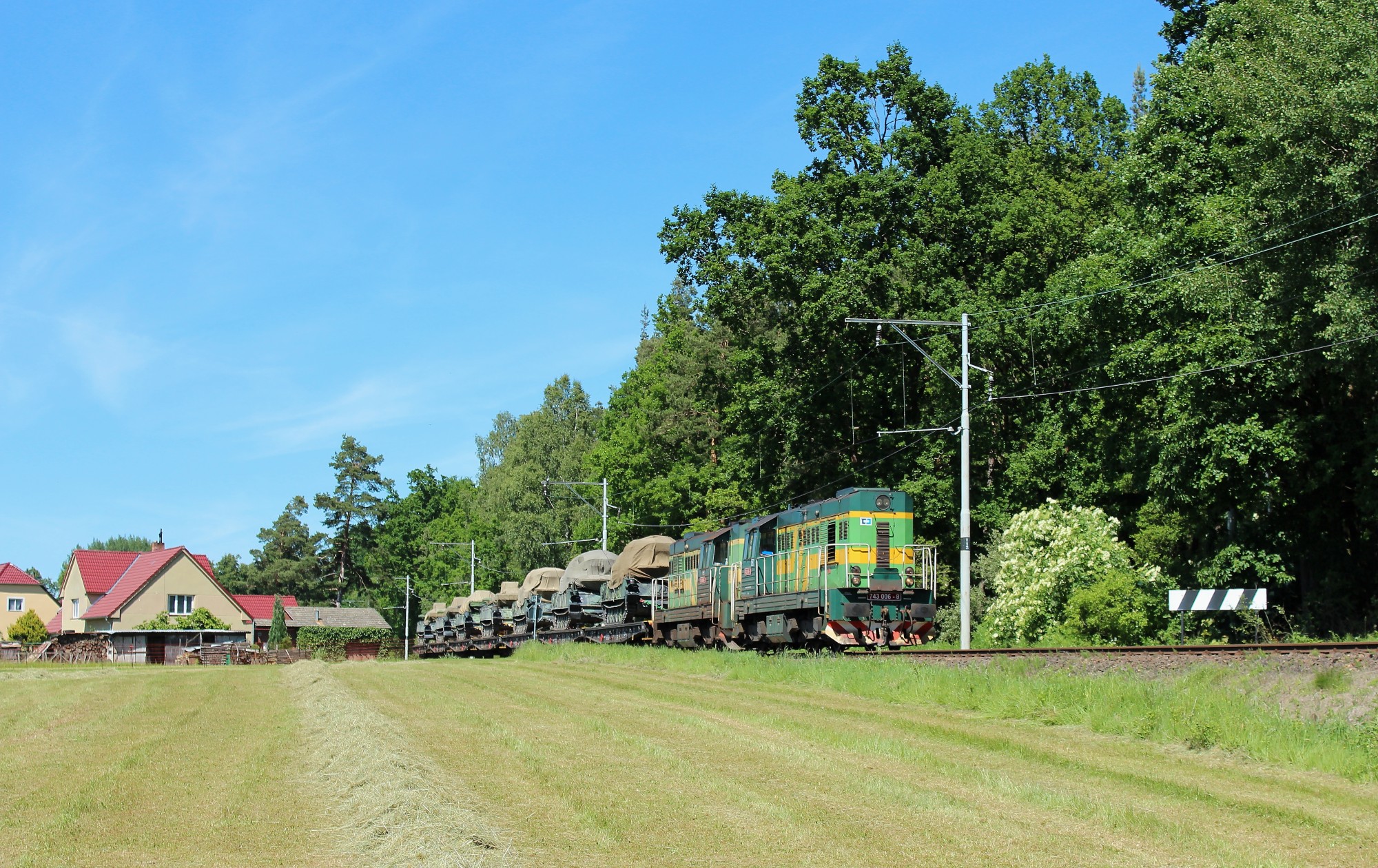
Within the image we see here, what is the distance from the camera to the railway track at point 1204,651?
13.9m

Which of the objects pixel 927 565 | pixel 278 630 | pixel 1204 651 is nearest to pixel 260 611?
pixel 278 630

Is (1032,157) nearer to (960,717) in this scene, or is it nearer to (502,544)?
(960,717)

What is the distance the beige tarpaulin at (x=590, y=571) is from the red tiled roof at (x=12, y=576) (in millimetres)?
71942

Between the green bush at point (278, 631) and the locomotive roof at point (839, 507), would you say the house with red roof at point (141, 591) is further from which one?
the locomotive roof at point (839, 507)

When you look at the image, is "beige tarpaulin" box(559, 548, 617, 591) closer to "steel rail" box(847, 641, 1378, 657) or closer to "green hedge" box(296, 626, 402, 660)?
"steel rail" box(847, 641, 1378, 657)

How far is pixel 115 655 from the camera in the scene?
68875mm

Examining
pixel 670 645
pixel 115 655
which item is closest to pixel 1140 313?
pixel 670 645

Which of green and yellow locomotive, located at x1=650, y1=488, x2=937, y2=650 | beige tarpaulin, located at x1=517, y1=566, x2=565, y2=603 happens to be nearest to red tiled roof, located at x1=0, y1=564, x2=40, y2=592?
beige tarpaulin, located at x1=517, y1=566, x2=565, y2=603

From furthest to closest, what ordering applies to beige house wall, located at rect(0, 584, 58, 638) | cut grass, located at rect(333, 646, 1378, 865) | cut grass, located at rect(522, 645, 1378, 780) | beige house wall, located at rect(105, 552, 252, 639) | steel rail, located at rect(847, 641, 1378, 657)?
1. beige house wall, located at rect(0, 584, 58, 638)
2. beige house wall, located at rect(105, 552, 252, 639)
3. steel rail, located at rect(847, 641, 1378, 657)
4. cut grass, located at rect(522, 645, 1378, 780)
5. cut grass, located at rect(333, 646, 1378, 865)

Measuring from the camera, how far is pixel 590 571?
48438 mm

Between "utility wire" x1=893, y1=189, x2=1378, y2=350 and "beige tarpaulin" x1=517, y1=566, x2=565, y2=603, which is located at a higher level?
"utility wire" x1=893, y1=189, x2=1378, y2=350

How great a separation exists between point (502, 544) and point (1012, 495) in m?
64.3

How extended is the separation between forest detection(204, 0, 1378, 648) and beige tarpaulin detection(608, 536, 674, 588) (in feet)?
28.4

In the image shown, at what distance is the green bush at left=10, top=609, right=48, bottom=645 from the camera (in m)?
81.9
